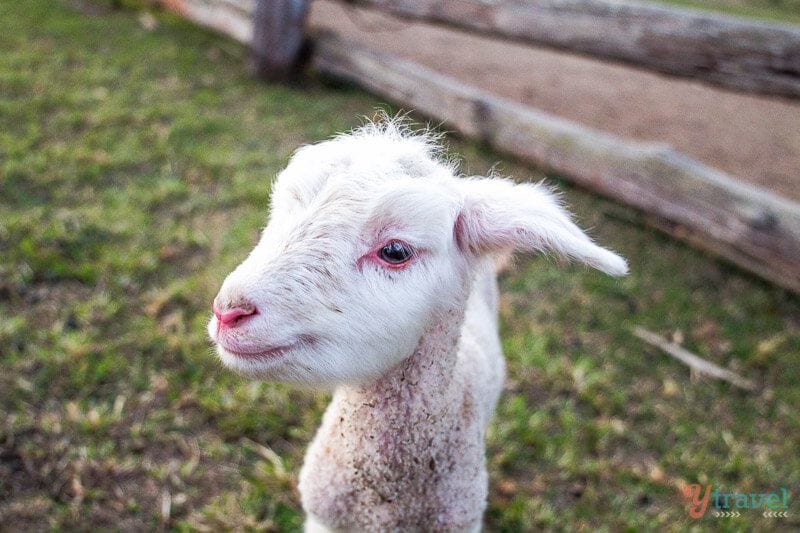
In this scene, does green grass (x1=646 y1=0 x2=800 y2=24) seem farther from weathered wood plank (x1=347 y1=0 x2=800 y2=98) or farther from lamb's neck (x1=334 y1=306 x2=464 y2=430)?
lamb's neck (x1=334 y1=306 x2=464 y2=430)

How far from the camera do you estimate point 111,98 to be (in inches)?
231

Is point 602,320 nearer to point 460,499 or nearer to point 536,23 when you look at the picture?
point 460,499

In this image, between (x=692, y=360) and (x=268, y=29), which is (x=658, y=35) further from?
(x=268, y=29)

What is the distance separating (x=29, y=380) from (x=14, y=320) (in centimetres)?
43

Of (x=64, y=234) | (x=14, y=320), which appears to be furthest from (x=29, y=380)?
(x=64, y=234)

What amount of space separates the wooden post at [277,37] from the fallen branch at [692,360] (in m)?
4.83

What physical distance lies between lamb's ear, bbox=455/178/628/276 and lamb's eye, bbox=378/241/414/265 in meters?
0.24

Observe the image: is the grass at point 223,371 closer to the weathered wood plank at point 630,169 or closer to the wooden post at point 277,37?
the weathered wood plank at point 630,169

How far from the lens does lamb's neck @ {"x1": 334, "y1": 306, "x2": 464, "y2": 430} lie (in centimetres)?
183

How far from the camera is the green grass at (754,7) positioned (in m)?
15.3

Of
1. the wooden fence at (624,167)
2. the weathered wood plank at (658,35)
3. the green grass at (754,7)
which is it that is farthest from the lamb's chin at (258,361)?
the green grass at (754,7)

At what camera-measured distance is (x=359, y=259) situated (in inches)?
63.4

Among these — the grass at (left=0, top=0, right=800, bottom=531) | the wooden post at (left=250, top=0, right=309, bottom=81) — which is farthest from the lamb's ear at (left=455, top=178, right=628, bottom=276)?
the wooden post at (left=250, top=0, right=309, bottom=81)
